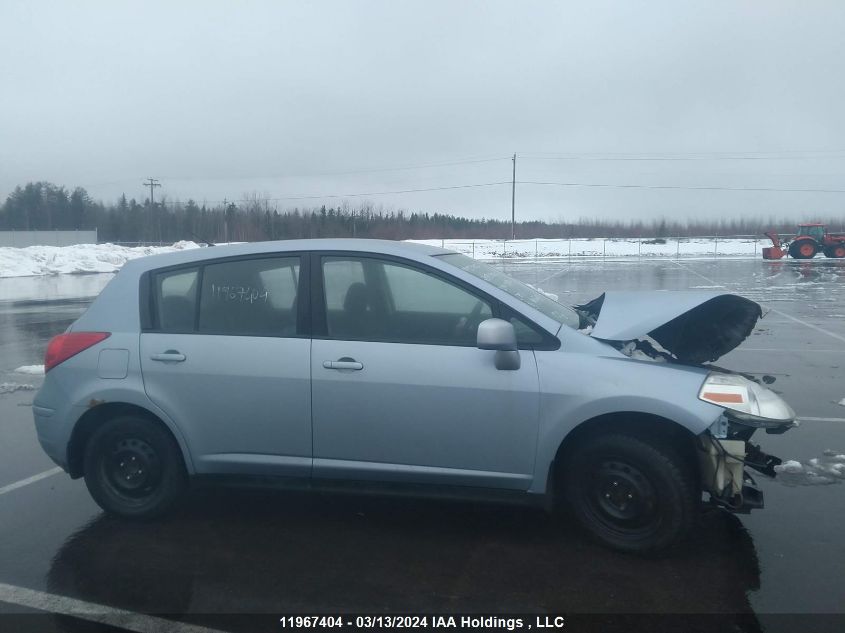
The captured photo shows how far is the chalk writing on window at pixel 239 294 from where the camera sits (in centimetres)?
478

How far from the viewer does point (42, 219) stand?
7475cm

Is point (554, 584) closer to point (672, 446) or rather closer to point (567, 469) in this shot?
point (567, 469)

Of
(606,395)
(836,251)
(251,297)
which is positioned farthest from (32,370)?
(836,251)

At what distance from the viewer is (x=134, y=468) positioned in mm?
4840

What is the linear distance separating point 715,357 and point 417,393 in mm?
1960

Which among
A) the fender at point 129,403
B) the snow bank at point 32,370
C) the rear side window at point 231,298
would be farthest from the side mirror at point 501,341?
the snow bank at point 32,370

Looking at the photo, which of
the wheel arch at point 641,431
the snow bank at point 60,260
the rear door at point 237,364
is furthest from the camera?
the snow bank at point 60,260

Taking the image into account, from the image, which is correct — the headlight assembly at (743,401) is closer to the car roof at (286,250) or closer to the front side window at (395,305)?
the front side window at (395,305)

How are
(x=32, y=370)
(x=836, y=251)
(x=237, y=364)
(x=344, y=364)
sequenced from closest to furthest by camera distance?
1. (x=344, y=364)
2. (x=237, y=364)
3. (x=32, y=370)
4. (x=836, y=251)

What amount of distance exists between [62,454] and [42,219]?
79274mm

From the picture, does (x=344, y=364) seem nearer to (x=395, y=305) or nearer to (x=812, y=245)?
(x=395, y=305)

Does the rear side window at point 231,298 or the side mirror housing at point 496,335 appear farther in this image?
the rear side window at point 231,298

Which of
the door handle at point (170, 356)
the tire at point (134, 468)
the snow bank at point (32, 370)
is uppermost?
the door handle at point (170, 356)

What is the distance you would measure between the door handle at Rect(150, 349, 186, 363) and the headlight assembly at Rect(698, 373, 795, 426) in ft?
10.2
